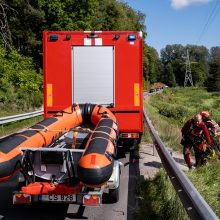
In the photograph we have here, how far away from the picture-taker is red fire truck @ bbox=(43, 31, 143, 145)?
397 inches

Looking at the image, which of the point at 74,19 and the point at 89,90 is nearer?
the point at 89,90

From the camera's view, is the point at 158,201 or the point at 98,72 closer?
the point at 158,201

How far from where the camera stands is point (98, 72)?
10203mm

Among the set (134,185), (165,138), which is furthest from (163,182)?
(165,138)

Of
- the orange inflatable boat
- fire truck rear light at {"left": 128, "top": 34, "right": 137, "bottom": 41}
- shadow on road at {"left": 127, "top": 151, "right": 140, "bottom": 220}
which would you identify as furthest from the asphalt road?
fire truck rear light at {"left": 128, "top": 34, "right": 137, "bottom": 41}

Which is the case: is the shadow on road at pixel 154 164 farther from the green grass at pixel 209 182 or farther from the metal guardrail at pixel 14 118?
the metal guardrail at pixel 14 118

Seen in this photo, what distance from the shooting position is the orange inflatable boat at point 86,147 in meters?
5.22

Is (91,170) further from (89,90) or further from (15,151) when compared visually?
(89,90)

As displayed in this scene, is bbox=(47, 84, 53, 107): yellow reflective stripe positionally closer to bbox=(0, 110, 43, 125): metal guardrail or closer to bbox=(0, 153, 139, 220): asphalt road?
bbox=(0, 153, 139, 220): asphalt road

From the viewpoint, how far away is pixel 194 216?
13.5 feet

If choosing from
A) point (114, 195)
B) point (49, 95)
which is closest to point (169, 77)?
point (49, 95)

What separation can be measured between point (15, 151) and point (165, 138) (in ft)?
26.6

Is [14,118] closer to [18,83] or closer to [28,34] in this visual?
[18,83]

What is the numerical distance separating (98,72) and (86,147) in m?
4.50
